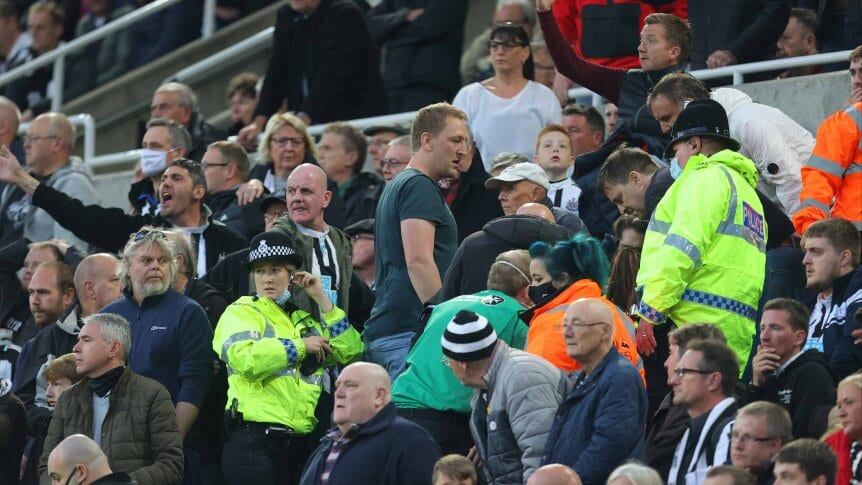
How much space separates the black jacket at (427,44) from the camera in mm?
16016

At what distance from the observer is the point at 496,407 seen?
9.17m

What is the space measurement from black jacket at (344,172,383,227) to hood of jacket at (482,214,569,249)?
322 cm

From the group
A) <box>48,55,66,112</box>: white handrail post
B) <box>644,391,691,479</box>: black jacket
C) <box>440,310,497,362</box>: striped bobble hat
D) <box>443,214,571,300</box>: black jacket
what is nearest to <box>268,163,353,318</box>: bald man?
<box>443,214,571,300</box>: black jacket

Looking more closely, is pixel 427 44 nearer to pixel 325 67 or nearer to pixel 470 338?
pixel 325 67

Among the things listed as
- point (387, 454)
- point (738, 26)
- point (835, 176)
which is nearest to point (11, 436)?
point (387, 454)

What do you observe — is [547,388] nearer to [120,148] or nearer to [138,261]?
[138,261]

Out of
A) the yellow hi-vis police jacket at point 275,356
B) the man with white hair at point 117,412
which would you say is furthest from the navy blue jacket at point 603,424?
the man with white hair at point 117,412

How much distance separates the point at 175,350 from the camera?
36.5ft

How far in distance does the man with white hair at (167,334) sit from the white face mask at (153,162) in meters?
2.51

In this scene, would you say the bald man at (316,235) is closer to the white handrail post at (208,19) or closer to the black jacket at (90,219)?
the black jacket at (90,219)

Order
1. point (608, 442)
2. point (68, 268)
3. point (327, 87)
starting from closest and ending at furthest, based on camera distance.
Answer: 1. point (608, 442)
2. point (68, 268)
3. point (327, 87)

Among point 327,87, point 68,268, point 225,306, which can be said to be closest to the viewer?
point 225,306

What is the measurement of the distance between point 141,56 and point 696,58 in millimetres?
7420

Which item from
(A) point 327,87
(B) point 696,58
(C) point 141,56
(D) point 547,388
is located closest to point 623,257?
(D) point 547,388
